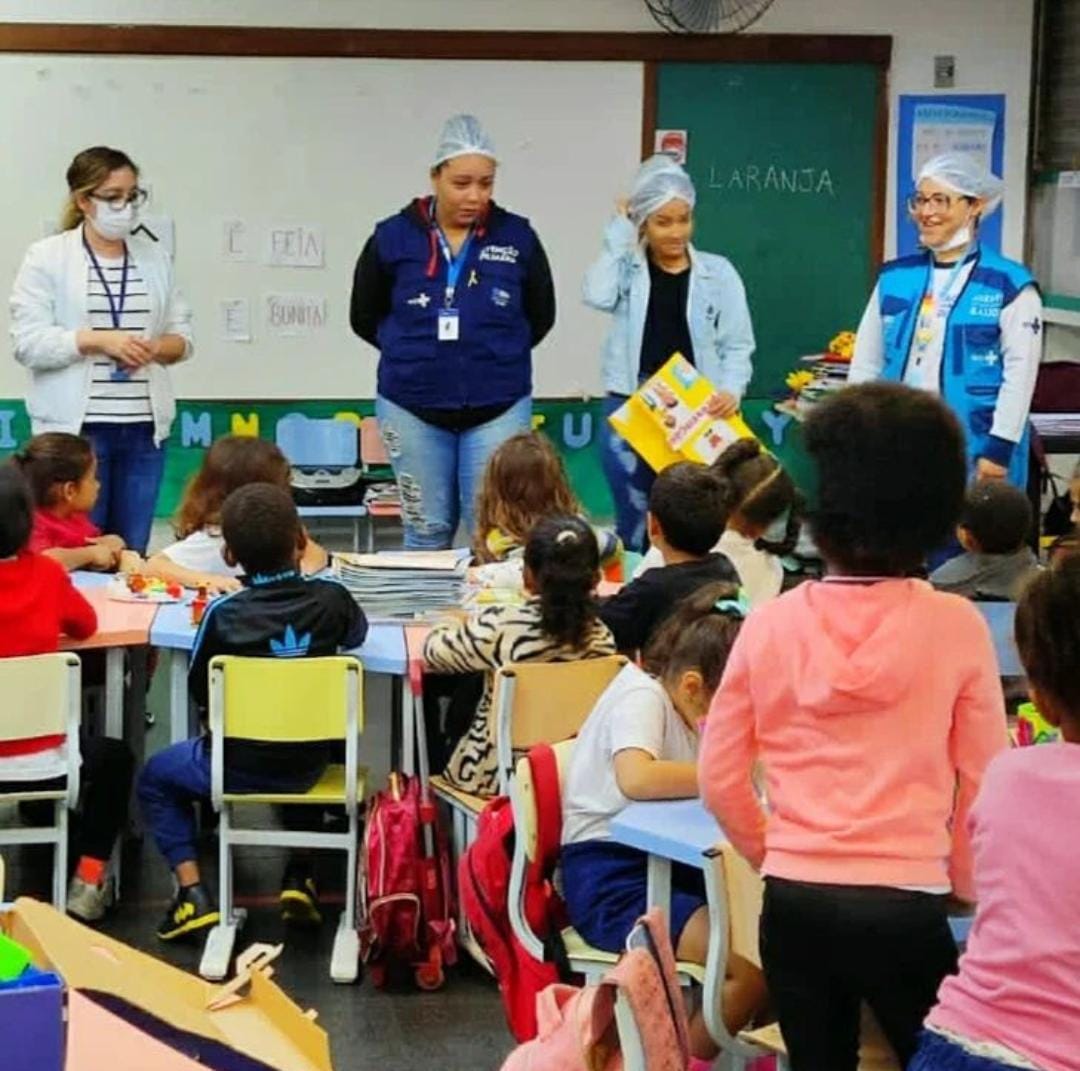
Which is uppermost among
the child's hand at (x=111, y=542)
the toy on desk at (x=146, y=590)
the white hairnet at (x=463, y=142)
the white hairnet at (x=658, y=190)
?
the white hairnet at (x=463, y=142)

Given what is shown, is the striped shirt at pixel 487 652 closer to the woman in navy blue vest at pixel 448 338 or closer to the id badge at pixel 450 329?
the woman in navy blue vest at pixel 448 338

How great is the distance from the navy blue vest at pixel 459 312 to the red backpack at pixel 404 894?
5.98 feet

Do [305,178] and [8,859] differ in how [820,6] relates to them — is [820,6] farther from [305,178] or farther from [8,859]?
[8,859]

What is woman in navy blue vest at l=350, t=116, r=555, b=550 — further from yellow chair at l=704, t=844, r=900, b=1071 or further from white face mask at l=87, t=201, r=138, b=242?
yellow chair at l=704, t=844, r=900, b=1071

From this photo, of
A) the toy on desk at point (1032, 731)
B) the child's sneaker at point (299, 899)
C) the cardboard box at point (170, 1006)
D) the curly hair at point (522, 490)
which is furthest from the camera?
the curly hair at point (522, 490)

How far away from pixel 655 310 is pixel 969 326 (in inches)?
40.9

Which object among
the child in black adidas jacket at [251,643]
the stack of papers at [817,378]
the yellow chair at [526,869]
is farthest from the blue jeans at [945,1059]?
the stack of papers at [817,378]

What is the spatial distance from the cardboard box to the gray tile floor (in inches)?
46.8

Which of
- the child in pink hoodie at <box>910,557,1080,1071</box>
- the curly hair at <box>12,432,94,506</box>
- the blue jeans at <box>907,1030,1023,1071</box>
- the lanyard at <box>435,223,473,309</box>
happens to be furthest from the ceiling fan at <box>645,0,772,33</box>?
the blue jeans at <box>907,1030,1023,1071</box>

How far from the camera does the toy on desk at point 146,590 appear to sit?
16.0 feet

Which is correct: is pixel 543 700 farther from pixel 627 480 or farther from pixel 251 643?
pixel 627 480

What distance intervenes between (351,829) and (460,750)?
288 millimetres

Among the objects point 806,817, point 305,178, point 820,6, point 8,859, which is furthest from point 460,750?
point 820,6

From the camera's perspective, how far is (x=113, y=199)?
5.75 meters
